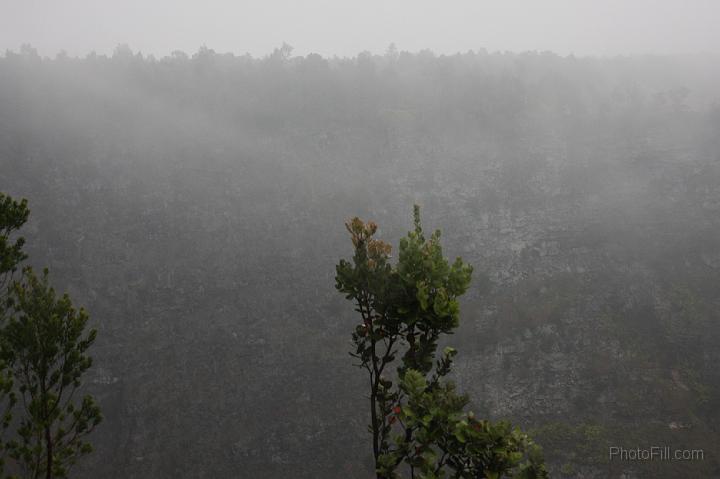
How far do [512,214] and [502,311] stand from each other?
28.6ft

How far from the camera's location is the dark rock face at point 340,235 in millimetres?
22297

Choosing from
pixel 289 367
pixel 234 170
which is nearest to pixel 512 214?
pixel 289 367

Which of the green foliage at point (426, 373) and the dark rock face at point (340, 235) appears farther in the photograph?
the dark rock face at point (340, 235)

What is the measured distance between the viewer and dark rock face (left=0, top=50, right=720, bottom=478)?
2230cm

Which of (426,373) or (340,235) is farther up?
(340,235)

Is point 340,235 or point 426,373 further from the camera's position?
point 340,235

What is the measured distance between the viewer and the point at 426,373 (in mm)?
5719

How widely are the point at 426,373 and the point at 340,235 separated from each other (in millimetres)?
26275

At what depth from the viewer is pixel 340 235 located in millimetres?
31812

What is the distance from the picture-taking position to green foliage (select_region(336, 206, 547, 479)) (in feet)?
16.2

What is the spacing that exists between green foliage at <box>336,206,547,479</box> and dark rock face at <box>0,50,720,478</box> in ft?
58.4

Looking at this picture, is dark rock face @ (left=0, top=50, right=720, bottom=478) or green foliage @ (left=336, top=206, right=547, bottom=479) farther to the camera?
dark rock face @ (left=0, top=50, right=720, bottom=478)

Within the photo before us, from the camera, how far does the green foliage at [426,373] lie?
4.93 meters

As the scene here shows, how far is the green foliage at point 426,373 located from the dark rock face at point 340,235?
17806mm
